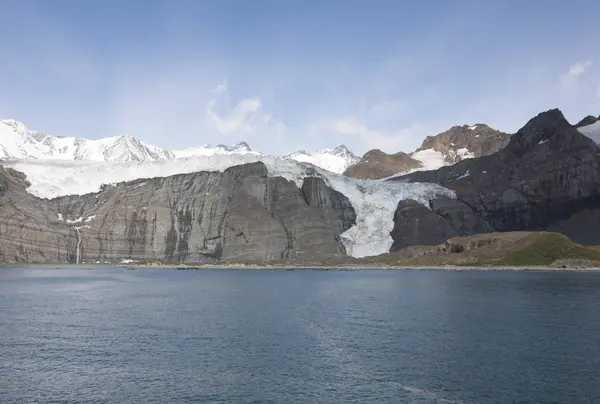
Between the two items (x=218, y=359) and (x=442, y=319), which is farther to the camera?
(x=442, y=319)

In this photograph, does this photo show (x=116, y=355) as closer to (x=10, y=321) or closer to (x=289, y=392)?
(x=289, y=392)

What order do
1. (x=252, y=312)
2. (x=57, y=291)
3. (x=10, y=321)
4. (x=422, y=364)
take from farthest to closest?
1. (x=57, y=291)
2. (x=252, y=312)
3. (x=10, y=321)
4. (x=422, y=364)

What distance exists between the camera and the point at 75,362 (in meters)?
51.3

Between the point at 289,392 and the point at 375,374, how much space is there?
8821mm

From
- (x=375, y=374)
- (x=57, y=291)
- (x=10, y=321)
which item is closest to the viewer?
(x=375, y=374)

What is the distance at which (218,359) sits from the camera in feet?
174

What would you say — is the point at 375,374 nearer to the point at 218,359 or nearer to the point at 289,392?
the point at 289,392

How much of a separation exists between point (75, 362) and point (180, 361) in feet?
31.2

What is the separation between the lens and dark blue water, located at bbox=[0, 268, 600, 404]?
139 feet

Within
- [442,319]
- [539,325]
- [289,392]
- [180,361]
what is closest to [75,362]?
[180,361]

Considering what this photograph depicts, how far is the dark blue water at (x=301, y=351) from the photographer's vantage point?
42.3m

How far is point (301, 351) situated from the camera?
5706 centimetres

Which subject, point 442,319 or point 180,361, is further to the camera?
point 442,319

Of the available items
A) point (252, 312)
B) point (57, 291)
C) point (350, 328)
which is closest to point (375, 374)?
point (350, 328)
